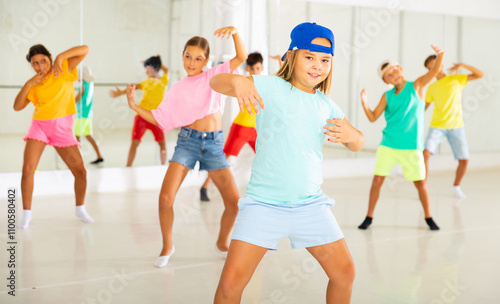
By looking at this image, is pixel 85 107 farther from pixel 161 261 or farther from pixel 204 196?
pixel 161 261

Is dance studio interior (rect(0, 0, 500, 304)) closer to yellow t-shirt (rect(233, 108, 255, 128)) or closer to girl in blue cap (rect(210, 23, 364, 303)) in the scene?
girl in blue cap (rect(210, 23, 364, 303))

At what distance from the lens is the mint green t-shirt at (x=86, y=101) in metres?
6.71

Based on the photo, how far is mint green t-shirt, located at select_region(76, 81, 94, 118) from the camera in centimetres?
671

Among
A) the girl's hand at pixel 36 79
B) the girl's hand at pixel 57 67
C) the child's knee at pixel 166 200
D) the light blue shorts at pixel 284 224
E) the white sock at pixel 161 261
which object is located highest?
the girl's hand at pixel 57 67

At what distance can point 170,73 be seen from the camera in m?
7.14

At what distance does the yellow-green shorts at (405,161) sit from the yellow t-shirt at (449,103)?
1.90m

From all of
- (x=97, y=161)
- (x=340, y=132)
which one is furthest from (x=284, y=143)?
(x=97, y=161)

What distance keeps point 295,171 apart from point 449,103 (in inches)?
192

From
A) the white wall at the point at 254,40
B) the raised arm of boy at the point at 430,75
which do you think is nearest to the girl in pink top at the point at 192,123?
the raised arm of boy at the point at 430,75

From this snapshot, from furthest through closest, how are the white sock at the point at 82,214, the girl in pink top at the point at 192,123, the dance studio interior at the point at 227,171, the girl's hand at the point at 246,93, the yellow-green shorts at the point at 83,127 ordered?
the yellow-green shorts at the point at 83,127, the white sock at the point at 82,214, the girl in pink top at the point at 192,123, the dance studio interior at the point at 227,171, the girl's hand at the point at 246,93

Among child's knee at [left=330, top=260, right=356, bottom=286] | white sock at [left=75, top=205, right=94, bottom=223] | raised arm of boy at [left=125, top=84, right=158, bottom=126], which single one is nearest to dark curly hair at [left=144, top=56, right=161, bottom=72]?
white sock at [left=75, top=205, right=94, bottom=223]

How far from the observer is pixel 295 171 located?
2.51 meters

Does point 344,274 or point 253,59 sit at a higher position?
point 253,59

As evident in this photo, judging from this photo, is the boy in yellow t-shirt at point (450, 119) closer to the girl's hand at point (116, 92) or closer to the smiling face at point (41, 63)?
the girl's hand at point (116, 92)
